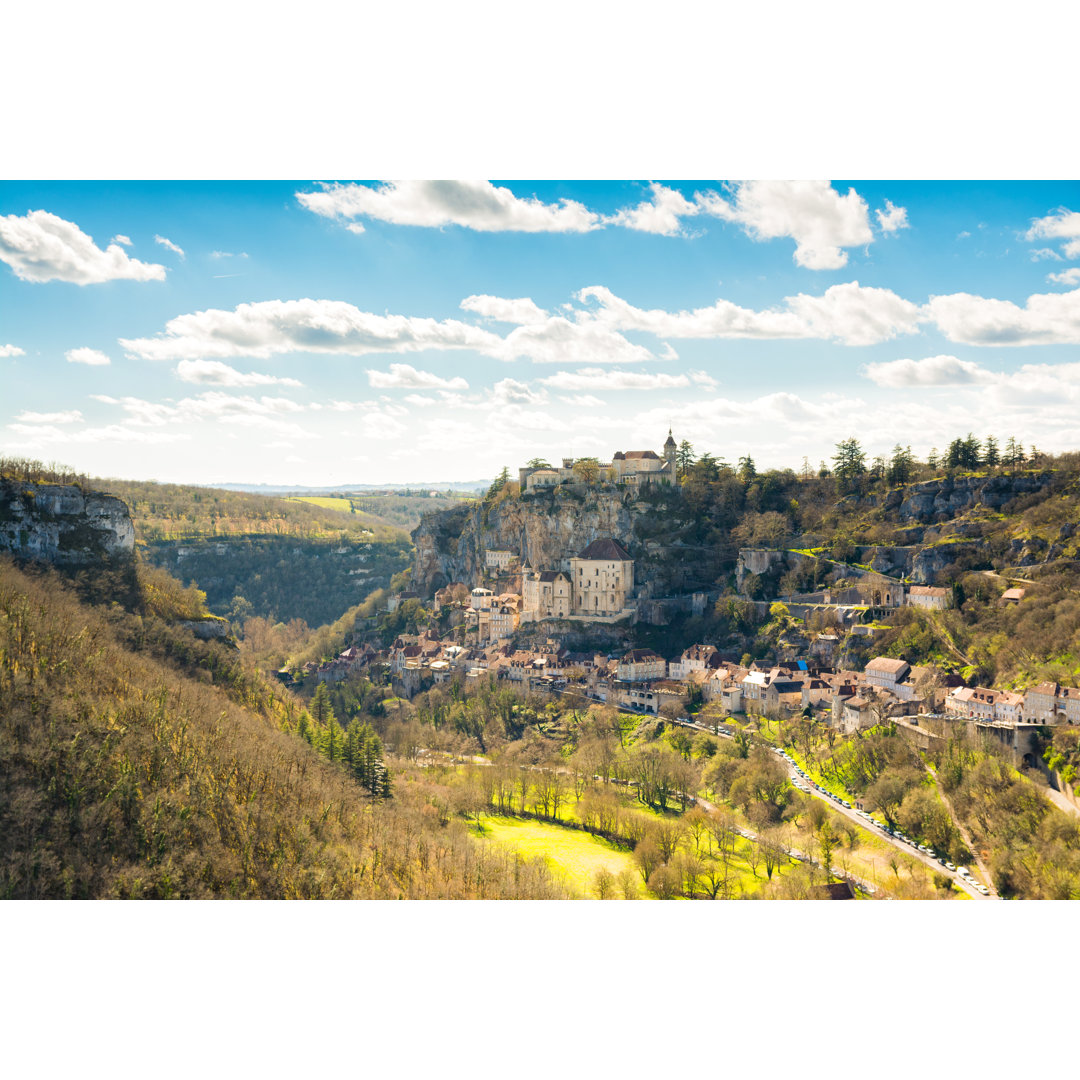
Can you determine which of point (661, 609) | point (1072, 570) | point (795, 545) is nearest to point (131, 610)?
point (661, 609)

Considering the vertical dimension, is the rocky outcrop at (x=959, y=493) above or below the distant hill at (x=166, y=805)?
Answer: above

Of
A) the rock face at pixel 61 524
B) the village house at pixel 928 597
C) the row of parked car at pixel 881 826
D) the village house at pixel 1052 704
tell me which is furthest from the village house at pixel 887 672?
the rock face at pixel 61 524

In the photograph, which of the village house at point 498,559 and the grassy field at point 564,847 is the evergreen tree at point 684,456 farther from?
the grassy field at point 564,847

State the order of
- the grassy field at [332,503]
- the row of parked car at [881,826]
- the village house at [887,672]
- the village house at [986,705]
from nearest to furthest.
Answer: the row of parked car at [881,826]
the village house at [986,705]
the village house at [887,672]
the grassy field at [332,503]

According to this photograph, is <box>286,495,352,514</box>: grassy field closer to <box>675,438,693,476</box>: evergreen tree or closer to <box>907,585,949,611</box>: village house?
<box>675,438,693,476</box>: evergreen tree

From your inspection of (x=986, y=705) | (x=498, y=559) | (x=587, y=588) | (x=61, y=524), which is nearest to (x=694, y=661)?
(x=587, y=588)

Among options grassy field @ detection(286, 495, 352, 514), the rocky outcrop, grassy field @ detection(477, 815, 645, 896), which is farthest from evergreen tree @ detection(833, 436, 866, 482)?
grassy field @ detection(286, 495, 352, 514)

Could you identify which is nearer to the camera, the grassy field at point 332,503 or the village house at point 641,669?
the village house at point 641,669
